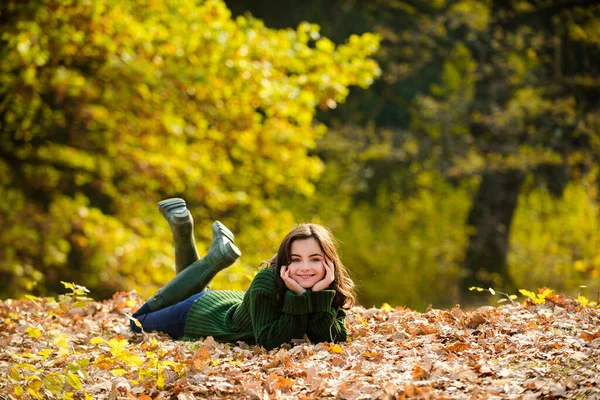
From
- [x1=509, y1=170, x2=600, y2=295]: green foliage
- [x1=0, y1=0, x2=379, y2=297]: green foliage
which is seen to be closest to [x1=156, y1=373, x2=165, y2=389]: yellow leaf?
[x1=0, y1=0, x2=379, y2=297]: green foliage

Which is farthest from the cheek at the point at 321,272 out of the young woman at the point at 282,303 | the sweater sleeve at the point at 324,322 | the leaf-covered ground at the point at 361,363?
the leaf-covered ground at the point at 361,363

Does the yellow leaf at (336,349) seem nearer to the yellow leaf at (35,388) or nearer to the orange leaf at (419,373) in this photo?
the orange leaf at (419,373)

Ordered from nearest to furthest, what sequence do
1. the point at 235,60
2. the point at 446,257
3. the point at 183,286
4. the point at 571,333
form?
the point at 571,333 < the point at 183,286 < the point at 235,60 < the point at 446,257

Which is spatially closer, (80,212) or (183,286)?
(183,286)

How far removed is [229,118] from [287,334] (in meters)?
5.88

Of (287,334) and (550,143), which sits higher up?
(550,143)

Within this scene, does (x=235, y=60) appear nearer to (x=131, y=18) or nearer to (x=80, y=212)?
(x=131, y=18)

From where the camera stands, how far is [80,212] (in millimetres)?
9508

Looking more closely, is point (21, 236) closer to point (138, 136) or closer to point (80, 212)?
point (80, 212)

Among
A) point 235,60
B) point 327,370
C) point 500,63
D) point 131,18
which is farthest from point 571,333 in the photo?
point 500,63

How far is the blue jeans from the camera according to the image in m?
4.86

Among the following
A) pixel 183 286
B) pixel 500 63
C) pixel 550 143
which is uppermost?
pixel 500 63

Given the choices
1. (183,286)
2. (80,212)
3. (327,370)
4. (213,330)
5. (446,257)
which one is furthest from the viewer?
(446,257)

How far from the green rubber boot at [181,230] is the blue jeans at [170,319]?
36 centimetres
